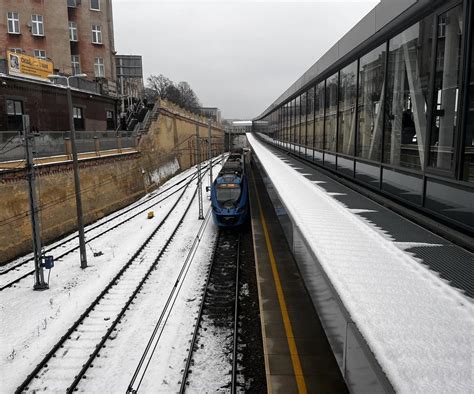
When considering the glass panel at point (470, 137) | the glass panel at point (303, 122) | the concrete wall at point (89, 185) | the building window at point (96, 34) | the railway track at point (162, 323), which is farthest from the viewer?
the building window at point (96, 34)

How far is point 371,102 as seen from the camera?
8.55 m

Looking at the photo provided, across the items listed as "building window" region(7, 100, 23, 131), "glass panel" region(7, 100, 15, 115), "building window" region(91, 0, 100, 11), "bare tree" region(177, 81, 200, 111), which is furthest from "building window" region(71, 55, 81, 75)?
"bare tree" region(177, 81, 200, 111)

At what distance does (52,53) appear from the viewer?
125 ft

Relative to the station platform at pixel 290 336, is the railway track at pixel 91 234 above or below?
below

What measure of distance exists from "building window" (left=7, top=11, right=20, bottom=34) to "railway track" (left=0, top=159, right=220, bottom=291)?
20442 mm

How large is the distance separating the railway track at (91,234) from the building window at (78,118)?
959cm

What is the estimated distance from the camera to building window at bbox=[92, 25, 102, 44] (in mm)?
42719

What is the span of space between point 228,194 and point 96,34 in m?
A: 31.5

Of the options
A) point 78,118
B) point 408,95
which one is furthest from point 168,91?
point 408,95

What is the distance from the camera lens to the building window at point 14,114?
88.8 ft

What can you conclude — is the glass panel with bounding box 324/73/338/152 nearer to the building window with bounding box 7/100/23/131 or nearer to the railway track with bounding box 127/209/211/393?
the railway track with bounding box 127/209/211/393

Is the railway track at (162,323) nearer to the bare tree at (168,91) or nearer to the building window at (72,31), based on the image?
the building window at (72,31)

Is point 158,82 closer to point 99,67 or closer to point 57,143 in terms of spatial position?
point 99,67

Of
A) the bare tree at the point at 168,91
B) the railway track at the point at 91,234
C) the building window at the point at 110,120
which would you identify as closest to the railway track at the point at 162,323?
the railway track at the point at 91,234
